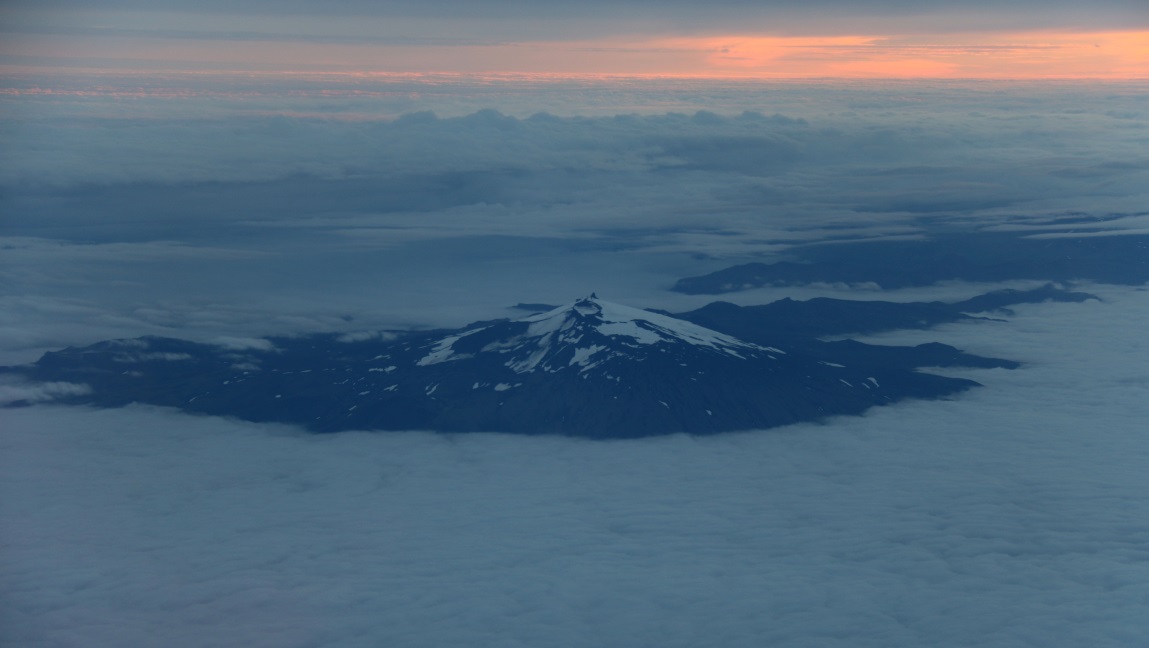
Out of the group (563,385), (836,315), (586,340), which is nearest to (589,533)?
(563,385)

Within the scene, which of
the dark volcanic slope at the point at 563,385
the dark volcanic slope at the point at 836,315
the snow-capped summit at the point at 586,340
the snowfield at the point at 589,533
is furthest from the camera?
the dark volcanic slope at the point at 836,315

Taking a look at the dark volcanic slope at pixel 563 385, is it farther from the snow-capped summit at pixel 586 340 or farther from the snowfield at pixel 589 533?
the snowfield at pixel 589 533

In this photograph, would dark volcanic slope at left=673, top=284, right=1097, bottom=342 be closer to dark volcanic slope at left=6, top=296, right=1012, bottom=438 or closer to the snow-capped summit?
dark volcanic slope at left=6, top=296, right=1012, bottom=438

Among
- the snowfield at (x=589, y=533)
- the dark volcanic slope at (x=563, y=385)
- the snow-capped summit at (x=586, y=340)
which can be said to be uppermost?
the snow-capped summit at (x=586, y=340)

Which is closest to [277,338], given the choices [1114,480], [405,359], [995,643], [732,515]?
[405,359]

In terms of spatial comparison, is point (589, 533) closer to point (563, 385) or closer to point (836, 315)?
point (563, 385)

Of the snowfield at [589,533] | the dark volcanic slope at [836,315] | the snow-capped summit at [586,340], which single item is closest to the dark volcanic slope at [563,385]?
the snow-capped summit at [586,340]

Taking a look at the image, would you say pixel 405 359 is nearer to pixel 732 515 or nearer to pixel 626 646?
pixel 732 515
